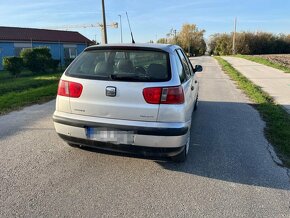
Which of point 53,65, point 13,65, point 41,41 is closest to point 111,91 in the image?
point 13,65

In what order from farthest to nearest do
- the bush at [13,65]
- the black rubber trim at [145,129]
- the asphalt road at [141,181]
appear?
the bush at [13,65], the black rubber trim at [145,129], the asphalt road at [141,181]

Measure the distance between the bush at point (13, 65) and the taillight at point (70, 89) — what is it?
15.5 meters

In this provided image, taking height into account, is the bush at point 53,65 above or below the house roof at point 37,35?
below

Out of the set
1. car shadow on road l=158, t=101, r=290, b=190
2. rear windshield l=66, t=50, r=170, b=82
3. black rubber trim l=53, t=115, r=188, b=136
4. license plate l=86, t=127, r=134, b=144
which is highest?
rear windshield l=66, t=50, r=170, b=82

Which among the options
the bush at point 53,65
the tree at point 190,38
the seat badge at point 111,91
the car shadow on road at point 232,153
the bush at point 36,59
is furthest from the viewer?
the tree at point 190,38

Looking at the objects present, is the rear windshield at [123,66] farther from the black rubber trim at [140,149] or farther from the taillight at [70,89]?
the black rubber trim at [140,149]

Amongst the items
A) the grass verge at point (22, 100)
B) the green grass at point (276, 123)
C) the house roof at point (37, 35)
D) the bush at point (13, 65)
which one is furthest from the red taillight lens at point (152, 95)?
the house roof at point (37, 35)

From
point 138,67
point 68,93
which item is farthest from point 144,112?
point 68,93

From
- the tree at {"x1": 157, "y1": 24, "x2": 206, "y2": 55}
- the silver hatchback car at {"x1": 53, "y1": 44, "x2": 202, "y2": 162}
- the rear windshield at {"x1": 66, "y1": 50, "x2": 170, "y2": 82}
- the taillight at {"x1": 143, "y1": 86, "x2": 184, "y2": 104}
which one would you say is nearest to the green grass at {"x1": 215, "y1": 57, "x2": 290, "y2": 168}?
the silver hatchback car at {"x1": 53, "y1": 44, "x2": 202, "y2": 162}

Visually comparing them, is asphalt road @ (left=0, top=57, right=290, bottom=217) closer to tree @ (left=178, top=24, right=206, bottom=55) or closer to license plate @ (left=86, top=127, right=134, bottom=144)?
license plate @ (left=86, top=127, right=134, bottom=144)

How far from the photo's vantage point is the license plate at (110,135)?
11.2ft

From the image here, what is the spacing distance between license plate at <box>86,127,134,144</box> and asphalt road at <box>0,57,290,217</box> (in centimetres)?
44

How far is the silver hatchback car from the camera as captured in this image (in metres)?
3.37

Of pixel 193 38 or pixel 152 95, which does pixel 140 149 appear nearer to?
pixel 152 95
